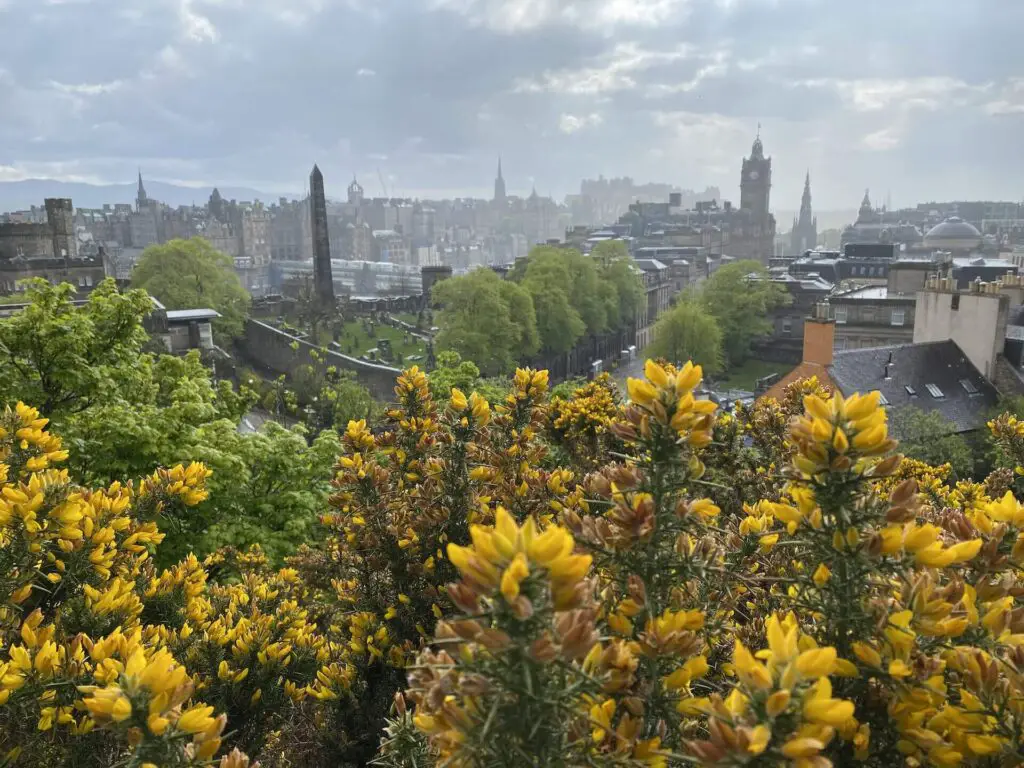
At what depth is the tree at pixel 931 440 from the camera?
2081 centimetres

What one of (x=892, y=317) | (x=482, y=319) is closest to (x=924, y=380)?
(x=892, y=317)

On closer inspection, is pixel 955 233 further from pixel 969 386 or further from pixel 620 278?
pixel 969 386

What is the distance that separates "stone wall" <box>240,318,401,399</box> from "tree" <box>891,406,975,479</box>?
72.0 ft

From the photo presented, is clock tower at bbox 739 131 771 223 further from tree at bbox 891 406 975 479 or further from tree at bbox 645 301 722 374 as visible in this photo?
tree at bbox 891 406 975 479

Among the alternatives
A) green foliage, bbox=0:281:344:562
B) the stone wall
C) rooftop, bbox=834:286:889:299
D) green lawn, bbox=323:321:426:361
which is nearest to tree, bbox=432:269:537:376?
green lawn, bbox=323:321:426:361

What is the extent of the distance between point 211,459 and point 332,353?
91.9ft

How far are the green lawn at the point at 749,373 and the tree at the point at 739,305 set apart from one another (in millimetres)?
867

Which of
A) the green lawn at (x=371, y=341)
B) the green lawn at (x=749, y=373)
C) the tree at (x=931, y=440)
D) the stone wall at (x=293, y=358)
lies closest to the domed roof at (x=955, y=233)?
the green lawn at (x=749, y=373)

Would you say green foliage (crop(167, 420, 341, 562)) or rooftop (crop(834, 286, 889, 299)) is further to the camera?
Answer: rooftop (crop(834, 286, 889, 299))

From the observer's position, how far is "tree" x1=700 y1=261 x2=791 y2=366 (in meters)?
56.2

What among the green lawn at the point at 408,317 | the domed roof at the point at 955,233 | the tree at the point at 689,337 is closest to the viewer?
the tree at the point at 689,337

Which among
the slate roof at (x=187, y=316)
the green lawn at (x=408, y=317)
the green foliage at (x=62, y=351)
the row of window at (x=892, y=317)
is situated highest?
the green foliage at (x=62, y=351)

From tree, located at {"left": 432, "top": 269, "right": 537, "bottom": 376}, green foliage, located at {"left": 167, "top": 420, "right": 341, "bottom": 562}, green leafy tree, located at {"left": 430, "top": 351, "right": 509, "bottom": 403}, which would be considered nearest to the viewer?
green foliage, located at {"left": 167, "top": 420, "right": 341, "bottom": 562}

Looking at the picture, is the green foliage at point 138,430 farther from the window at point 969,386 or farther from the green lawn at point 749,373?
the green lawn at point 749,373
